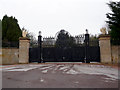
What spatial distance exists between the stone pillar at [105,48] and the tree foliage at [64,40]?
9.63ft

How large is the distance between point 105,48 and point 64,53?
4.12 meters

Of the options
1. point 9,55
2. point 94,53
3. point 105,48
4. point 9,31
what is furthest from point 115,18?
point 9,31

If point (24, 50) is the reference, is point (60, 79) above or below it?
below

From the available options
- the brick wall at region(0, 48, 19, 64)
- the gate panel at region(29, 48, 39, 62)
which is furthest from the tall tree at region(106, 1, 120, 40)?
the brick wall at region(0, 48, 19, 64)

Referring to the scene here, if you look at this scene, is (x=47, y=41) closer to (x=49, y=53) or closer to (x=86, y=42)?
(x=49, y=53)

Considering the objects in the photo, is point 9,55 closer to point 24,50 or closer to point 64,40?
point 24,50

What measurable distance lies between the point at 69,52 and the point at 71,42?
1.10 metres

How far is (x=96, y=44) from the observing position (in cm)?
1310

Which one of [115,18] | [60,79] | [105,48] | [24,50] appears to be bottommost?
[60,79]

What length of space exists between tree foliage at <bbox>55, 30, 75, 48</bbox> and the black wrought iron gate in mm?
353

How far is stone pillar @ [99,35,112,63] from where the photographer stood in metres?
12.0

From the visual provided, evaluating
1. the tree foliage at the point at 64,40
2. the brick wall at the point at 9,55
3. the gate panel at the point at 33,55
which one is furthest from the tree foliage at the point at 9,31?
the tree foliage at the point at 64,40

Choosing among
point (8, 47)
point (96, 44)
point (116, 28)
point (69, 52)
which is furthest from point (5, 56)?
point (116, 28)

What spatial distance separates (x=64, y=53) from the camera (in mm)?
13289
